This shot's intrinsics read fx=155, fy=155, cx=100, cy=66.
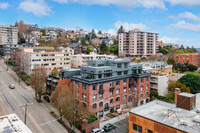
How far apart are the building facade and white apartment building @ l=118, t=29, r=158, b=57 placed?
2398 inches

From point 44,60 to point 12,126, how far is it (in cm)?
5064

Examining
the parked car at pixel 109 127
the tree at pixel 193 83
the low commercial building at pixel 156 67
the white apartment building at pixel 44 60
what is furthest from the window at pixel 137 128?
the white apartment building at pixel 44 60

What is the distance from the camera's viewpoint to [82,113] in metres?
32.5

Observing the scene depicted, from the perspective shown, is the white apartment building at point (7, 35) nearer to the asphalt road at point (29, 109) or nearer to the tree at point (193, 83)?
the asphalt road at point (29, 109)

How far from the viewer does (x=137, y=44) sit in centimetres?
10650

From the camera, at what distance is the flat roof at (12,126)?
44.7 ft

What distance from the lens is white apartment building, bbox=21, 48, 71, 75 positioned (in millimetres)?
59906

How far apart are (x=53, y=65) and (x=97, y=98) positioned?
35.0 metres

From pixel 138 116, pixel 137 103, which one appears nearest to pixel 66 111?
pixel 138 116

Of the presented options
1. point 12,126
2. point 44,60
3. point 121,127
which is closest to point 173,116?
point 121,127

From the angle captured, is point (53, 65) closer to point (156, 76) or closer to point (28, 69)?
point (28, 69)

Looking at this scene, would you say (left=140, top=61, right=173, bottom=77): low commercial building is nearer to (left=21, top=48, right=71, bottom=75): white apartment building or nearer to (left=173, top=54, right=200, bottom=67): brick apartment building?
(left=173, top=54, right=200, bottom=67): brick apartment building

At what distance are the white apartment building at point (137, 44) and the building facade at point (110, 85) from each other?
200 ft

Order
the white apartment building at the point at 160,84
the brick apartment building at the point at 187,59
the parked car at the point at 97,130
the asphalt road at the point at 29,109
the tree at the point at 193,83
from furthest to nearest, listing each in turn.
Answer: the brick apartment building at the point at 187,59 → the tree at the point at 193,83 → the white apartment building at the point at 160,84 → the asphalt road at the point at 29,109 → the parked car at the point at 97,130
